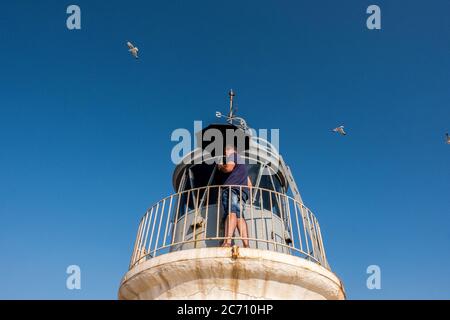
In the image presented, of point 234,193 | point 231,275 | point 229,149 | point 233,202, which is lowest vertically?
point 231,275

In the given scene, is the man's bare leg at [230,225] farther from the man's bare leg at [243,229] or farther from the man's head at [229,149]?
the man's head at [229,149]

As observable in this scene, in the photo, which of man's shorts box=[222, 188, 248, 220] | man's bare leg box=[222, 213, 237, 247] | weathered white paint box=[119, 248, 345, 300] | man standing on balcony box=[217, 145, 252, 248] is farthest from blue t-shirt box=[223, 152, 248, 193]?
weathered white paint box=[119, 248, 345, 300]

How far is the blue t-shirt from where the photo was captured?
27.5ft

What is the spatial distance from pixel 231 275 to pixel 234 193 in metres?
1.74

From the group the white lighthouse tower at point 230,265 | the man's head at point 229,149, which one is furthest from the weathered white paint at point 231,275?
the man's head at point 229,149

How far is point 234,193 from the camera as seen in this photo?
8.08 meters

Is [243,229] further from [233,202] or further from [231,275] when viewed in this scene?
[231,275]

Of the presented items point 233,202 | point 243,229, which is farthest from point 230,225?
point 233,202

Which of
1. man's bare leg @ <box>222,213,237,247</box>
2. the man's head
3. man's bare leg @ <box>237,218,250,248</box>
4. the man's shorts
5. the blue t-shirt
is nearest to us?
man's bare leg @ <box>222,213,237,247</box>

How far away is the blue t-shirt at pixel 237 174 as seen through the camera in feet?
27.5

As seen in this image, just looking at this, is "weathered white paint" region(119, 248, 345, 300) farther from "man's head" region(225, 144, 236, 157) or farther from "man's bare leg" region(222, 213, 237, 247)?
"man's head" region(225, 144, 236, 157)
